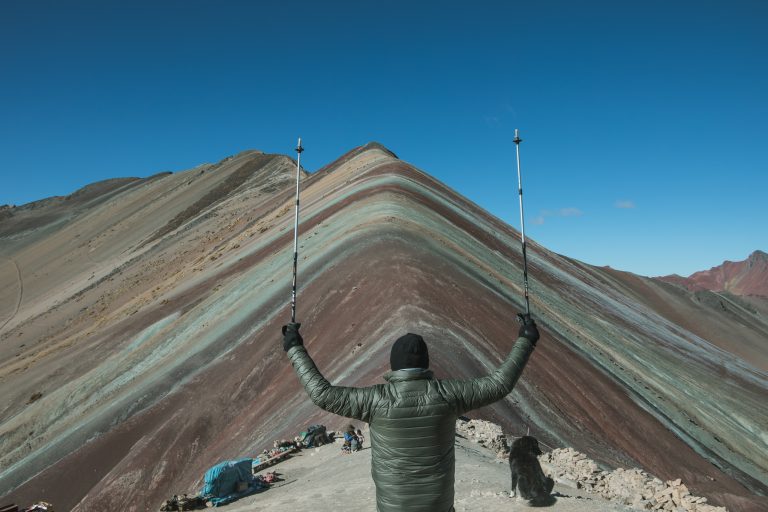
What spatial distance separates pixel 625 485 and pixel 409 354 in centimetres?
804

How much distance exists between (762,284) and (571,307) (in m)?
191

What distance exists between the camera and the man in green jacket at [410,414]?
12.8ft

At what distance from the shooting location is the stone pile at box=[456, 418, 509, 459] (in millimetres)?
12512

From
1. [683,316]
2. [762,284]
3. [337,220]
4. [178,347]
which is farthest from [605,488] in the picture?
[762,284]

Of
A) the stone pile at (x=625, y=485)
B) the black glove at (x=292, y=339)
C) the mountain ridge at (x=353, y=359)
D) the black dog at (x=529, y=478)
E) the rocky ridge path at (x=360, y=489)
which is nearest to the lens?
the black glove at (x=292, y=339)

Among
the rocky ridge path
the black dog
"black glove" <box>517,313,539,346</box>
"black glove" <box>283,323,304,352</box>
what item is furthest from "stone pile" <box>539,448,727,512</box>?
"black glove" <box>283,323,304,352</box>

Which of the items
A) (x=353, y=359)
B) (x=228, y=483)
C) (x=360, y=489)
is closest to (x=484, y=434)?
(x=360, y=489)

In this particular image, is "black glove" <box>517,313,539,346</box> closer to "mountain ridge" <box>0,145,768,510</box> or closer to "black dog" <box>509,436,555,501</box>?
"black dog" <box>509,436,555,501</box>

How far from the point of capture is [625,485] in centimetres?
999

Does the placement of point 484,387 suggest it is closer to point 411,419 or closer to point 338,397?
point 411,419

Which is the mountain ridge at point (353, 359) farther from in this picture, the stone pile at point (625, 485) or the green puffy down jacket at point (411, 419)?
the green puffy down jacket at point (411, 419)

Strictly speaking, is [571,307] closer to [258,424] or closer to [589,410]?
[589,410]

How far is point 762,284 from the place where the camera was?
192 metres

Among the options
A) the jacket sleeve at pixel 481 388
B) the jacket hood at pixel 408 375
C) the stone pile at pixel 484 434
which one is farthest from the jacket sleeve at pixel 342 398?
the stone pile at pixel 484 434
